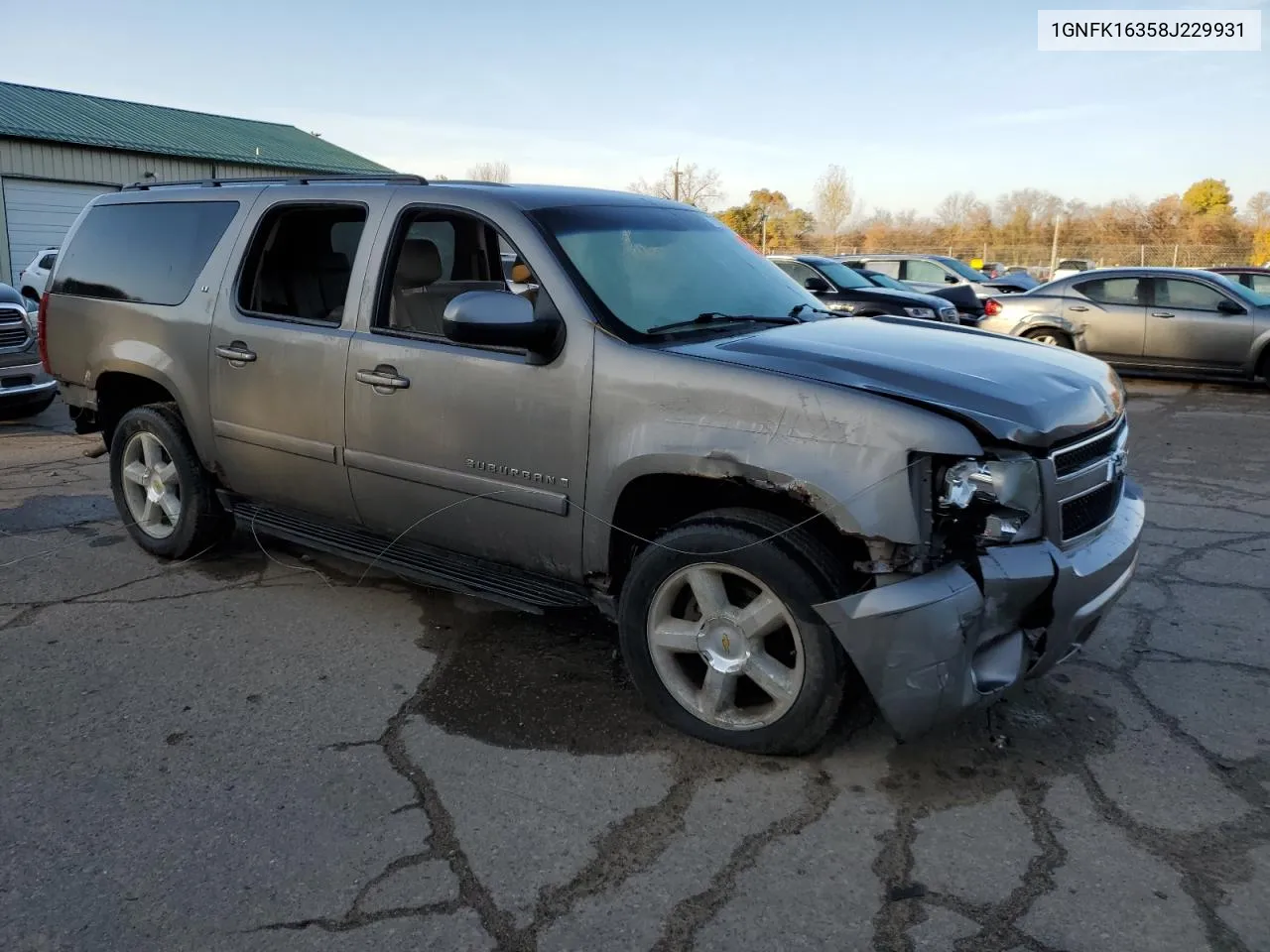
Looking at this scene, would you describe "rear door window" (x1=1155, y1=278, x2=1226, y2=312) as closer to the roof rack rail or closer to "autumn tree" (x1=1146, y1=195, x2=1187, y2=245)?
the roof rack rail

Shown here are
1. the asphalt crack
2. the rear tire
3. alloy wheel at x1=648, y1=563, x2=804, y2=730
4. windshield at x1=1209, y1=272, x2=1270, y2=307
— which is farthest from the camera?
the rear tire

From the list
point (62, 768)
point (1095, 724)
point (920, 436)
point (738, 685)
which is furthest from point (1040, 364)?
point (62, 768)

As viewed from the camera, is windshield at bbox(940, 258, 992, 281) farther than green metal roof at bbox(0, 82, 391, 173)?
No

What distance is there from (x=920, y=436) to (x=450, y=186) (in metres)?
2.25

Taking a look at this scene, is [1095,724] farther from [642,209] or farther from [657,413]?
[642,209]

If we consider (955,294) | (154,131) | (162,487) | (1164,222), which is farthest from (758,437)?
(1164,222)

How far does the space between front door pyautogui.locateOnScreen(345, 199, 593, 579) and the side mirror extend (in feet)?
0.26

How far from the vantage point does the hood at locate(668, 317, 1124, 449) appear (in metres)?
2.98

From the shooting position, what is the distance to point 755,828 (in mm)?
2922

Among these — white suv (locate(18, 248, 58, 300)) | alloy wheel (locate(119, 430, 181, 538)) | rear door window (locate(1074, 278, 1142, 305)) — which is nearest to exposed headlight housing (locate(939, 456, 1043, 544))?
alloy wheel (locate(119, 430, 181, 538))

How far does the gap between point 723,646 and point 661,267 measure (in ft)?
5.23

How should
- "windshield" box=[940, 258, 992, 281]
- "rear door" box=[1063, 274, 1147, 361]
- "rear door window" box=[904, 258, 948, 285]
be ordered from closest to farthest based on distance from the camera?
"rear door" box=[1063, 274, 1147, 361]
"rear door window" box=[904, 258, 948, 285]
"windshield" box=[940, 258, 992, 281]

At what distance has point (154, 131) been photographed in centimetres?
3023

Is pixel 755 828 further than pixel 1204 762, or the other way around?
pixel 1204 762
